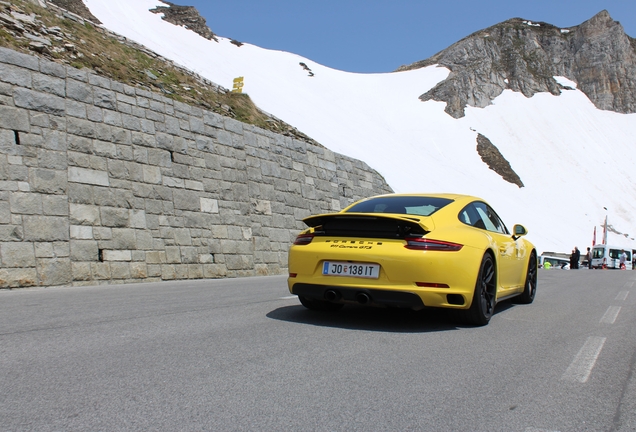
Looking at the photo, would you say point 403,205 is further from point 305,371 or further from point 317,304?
point 305,371

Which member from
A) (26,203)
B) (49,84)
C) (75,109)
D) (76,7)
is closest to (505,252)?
(26,203)

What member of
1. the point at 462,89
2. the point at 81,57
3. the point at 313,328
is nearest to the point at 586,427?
the point at 313,328

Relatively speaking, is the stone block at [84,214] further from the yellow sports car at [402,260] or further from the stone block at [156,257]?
the yellow sports car at [402,260]

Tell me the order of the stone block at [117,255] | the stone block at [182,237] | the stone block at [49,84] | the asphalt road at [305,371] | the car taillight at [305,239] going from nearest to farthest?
the asphalt road at [305,371] → the car taillight at [305,239] → the stone block at [49,84] → the stone block at [117,255] → the stone block at [182,237]

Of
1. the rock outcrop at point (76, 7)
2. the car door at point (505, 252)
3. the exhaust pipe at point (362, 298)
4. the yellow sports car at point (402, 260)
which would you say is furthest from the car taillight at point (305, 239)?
the rock outcrop at point (76, 7)

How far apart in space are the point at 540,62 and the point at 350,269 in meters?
76.1

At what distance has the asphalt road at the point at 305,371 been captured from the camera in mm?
2656

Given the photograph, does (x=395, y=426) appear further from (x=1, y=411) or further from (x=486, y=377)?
(x=1, y=411)

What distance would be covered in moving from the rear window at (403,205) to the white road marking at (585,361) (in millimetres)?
1843

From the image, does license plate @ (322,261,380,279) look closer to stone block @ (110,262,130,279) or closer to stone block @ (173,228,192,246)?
stone block @ (110,262,130,279)

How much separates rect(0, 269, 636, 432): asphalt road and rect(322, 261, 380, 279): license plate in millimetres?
507

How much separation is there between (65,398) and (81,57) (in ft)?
41.2

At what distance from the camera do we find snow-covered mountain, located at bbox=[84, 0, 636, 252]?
38.7 m

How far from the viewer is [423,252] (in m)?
4.88
